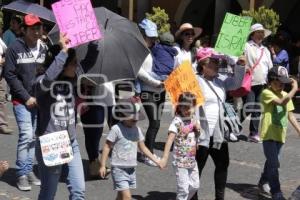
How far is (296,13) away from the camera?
18.6 m

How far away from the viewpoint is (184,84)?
238 inches

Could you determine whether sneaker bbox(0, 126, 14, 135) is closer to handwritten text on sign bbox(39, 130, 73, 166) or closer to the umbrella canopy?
the umbrella canopy

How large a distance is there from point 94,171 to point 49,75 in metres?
2.53

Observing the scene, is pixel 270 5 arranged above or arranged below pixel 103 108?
above

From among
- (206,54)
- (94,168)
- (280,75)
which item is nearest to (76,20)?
(206,54)

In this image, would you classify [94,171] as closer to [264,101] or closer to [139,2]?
[264,101]

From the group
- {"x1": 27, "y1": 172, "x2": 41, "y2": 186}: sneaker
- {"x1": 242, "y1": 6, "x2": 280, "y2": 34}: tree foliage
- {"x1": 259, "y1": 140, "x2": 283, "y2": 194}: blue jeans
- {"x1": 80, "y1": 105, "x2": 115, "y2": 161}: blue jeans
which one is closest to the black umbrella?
{"x1": 80, "y1": 105, "x2": 115, "y2": 161}: blue jeans

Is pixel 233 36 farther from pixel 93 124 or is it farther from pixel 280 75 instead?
pixel 93 124

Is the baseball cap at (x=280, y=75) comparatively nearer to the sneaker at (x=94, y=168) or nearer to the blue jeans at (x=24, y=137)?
the sneaker at (x=94, y=168)

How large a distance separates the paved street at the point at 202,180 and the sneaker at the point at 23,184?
5cm

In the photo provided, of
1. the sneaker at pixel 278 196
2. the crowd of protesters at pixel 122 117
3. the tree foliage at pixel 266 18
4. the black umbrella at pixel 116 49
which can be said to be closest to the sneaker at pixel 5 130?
the crowd of protesters at pixel 122 117

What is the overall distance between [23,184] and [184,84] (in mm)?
2039

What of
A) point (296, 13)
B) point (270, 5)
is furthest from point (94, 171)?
point (296, 13)

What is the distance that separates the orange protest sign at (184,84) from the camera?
603 centimetres
